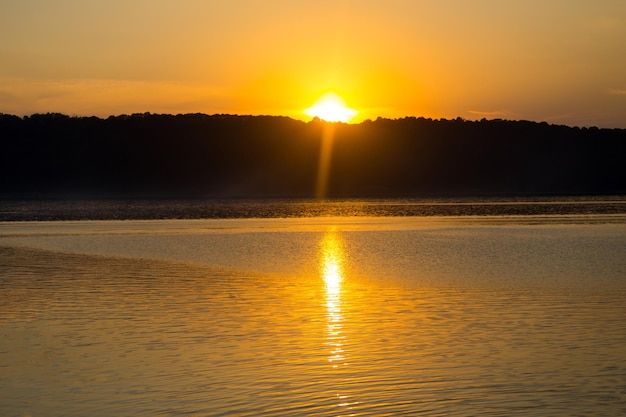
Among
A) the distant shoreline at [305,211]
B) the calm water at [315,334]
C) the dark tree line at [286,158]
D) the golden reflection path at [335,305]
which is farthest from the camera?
the dark tree line at [286,158]

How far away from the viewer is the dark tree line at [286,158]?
16100cm

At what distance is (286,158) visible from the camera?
175 m

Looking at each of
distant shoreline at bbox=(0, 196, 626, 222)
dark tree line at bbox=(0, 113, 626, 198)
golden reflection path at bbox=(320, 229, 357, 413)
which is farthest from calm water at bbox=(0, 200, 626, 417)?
dark tree line at bbox=(0, 113, 626, 198)

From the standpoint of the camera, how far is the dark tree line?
161 meters

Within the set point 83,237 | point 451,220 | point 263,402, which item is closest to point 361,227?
point 451,220

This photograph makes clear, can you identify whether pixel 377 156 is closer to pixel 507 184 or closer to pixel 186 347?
pixel 507 184

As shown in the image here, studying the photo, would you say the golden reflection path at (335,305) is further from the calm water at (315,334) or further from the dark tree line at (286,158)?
the dark tree line at (286,158)

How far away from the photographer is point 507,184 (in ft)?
547

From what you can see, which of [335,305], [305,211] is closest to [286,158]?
[305,211]

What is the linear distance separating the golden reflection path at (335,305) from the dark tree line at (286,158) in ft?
418

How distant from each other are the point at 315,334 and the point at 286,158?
162157 mm

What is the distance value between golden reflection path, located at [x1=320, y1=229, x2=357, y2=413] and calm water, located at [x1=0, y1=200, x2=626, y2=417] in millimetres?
41

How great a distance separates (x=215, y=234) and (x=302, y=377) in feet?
95.5

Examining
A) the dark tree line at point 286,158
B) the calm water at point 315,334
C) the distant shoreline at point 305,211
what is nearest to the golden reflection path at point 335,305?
the calm water at point 315,334
